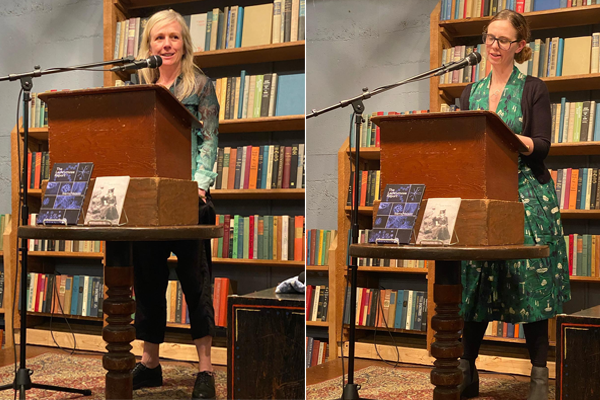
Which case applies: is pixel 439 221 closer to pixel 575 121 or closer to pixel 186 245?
pixel 186 245

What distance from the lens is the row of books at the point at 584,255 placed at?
287cm

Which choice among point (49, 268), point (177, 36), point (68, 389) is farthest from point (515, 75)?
point (49, 268)

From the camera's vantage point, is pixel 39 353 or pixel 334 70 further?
pixel 39 353

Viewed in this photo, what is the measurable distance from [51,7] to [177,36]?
1608 millimetres

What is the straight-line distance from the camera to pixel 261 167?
3.06 m

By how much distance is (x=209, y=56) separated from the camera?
10.3ft

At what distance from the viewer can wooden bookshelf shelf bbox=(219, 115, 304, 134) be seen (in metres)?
2.96

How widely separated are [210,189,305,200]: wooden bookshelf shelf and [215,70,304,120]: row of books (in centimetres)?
39

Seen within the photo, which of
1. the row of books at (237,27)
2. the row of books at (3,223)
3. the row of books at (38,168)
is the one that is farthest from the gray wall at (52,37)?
the row of books at (3,223)

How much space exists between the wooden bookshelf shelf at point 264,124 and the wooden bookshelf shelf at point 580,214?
1375 millimetres

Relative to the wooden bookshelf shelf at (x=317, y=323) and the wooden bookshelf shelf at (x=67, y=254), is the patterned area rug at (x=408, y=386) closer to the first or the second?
the wooden bookshelf shelf at (x=317, y=323)

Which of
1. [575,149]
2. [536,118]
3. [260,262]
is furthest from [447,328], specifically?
[575,149]

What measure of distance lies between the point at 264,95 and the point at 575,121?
1.54 metres

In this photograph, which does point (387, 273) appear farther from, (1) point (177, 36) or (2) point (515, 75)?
(1) point (177, 36)
